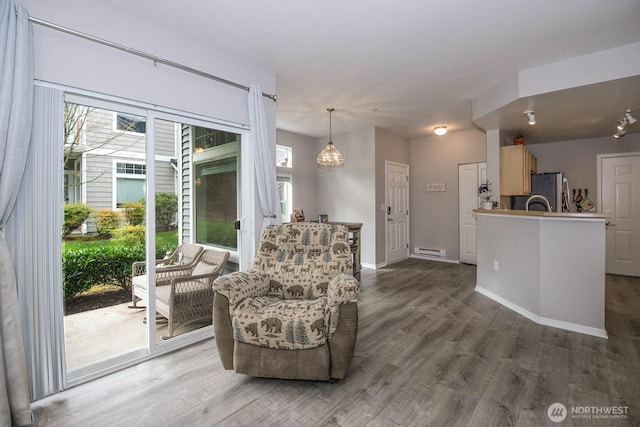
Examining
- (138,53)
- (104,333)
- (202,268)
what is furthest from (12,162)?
(202,268)

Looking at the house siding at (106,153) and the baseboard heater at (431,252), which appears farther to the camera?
the baseboard heater at (431,252)

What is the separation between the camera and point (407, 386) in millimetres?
1999

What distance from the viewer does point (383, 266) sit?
5730 mm

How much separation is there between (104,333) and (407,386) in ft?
7.86

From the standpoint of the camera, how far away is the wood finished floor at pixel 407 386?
171cm

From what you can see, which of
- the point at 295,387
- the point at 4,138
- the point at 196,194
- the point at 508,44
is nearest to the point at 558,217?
the point at 508,44

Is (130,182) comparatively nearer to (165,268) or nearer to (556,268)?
(165,268)

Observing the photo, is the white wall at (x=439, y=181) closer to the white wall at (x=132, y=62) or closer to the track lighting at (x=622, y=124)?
the track lighting at (x=622, y=124)

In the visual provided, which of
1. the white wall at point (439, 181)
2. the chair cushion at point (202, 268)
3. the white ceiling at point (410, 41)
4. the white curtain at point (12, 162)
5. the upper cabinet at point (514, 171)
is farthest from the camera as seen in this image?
the white wall at point (439, 181)

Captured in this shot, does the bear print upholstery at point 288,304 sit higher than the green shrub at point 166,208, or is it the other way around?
the green shrub at point 166,208

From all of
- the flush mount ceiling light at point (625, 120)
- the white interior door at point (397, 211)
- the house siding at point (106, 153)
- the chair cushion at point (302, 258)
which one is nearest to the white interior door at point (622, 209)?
the flush mount ceiling light at point (625, 120)

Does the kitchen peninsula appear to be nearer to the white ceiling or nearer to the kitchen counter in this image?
the kitchen counter

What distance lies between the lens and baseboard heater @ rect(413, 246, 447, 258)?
6214 mm

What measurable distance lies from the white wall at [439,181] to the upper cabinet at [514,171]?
1162 millimetres
